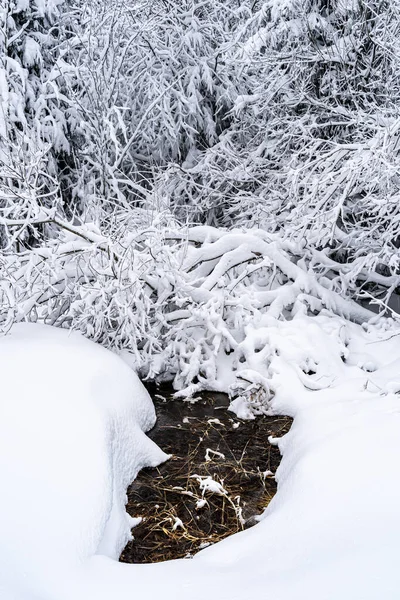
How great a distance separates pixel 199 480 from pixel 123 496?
0.73 metres

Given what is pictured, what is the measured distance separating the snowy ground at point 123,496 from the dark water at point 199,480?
0.19 metres

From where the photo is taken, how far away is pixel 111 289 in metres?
6.03

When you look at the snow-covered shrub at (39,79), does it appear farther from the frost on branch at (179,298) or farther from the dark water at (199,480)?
the dark water at (199,480)

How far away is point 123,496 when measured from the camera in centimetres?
436

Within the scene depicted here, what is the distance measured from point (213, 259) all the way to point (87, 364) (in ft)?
9.78

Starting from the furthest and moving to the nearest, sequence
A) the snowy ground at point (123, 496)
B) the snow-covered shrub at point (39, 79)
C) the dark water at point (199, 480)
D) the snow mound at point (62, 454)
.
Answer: the snow-covered shrub at point (39, 79) < the dark water at point (199, 480) < the snow mound at point (62, 454) < the snowy ground at point (123, 496)

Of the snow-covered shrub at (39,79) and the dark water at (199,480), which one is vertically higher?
the snow-covered shrub at (39,79)

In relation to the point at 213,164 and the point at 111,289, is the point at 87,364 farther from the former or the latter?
the point at 213,164

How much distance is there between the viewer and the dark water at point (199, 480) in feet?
13.1

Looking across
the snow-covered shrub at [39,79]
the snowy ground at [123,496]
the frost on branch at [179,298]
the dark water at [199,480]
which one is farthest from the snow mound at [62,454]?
the snow-covered shrub at [39,79]

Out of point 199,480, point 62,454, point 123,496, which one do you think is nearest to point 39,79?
point 199,480

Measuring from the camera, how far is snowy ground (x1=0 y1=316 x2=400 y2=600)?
2605 millimetres

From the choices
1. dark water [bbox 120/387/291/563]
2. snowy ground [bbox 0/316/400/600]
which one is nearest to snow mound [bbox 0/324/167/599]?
snowy ground [bbox 0/316/400/600]

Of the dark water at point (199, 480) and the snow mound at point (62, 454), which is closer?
the snow mound at point (62, 454)
